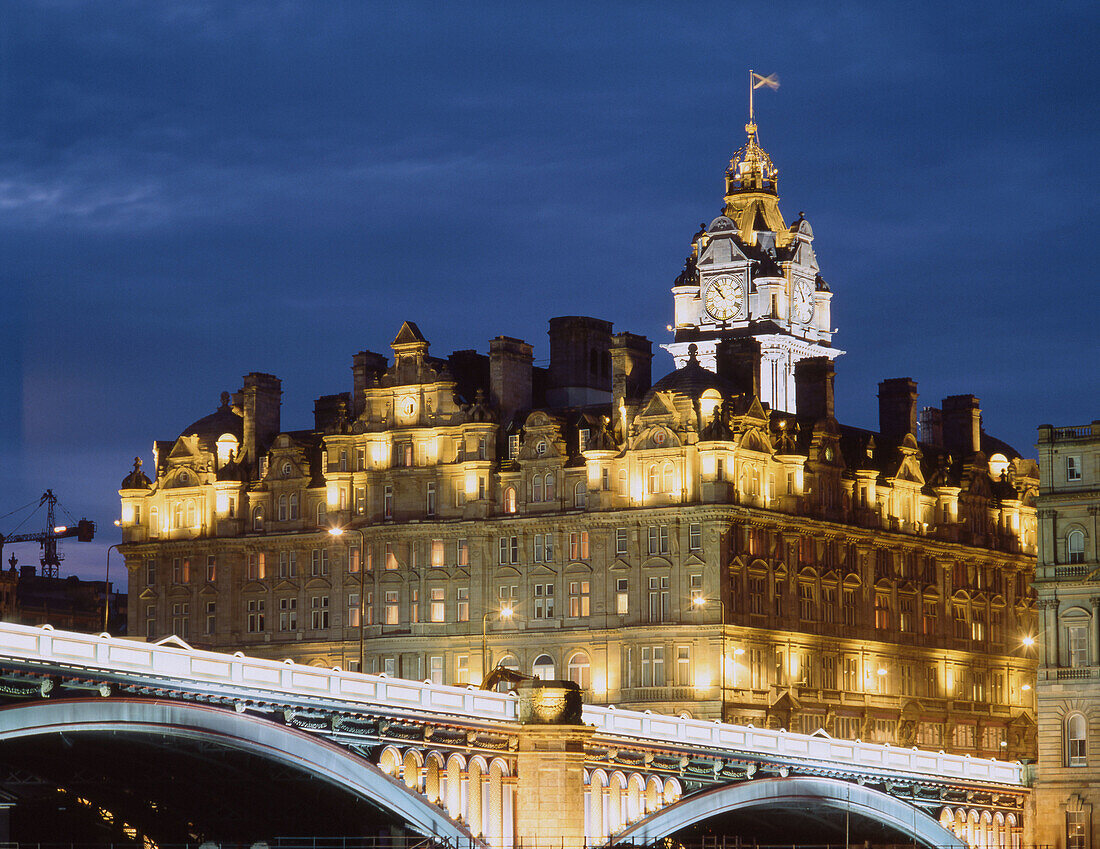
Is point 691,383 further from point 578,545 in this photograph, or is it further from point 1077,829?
point 1077,829

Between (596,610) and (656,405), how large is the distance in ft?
39.5

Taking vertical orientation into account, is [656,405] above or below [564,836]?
above

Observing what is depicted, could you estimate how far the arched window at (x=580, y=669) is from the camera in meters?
147

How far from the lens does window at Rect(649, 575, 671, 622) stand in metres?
144

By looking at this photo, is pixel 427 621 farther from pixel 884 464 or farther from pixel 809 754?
pixel 809 754

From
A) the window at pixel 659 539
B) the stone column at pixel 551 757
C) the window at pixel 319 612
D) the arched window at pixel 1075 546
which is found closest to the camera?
the stone column at pixel 551 757

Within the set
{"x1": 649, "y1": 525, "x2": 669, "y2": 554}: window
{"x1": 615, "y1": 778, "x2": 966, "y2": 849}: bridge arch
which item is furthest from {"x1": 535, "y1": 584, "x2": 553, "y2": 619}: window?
{"x1": 615, "y1": 778, "x2": 966, "y2": 849}: bridge arch

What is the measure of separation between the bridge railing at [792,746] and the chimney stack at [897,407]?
39.7m

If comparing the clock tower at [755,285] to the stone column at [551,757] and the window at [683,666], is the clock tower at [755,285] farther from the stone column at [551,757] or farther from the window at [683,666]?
the stone column at [551,757]

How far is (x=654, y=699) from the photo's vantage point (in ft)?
466

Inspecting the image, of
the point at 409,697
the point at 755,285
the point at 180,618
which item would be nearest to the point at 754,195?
the point at 755,285

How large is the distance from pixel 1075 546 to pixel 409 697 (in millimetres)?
47888

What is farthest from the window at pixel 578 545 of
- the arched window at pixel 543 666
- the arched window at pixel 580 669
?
the arched window at pixel 543 666

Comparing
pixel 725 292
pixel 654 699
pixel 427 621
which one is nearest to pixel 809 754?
pixel 654 699
